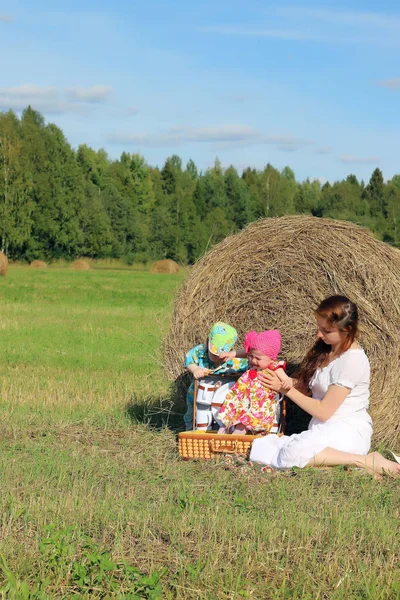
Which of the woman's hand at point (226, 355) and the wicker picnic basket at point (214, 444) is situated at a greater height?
the woman's hand at point (226, 355)

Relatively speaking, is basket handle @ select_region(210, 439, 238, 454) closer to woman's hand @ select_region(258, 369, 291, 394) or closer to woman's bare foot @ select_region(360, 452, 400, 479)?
woman's hand @ select_region(258, 369, 291, 394)

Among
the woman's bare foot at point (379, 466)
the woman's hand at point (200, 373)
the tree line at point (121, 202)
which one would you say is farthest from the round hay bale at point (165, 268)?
the woman's bare foot at point (379, 466)

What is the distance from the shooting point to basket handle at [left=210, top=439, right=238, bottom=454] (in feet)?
21.7

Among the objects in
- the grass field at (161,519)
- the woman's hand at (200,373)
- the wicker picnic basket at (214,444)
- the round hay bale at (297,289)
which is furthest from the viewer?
the round hay bale at (297,289)

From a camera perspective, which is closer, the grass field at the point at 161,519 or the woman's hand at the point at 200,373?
the grass field at the point at 161,519

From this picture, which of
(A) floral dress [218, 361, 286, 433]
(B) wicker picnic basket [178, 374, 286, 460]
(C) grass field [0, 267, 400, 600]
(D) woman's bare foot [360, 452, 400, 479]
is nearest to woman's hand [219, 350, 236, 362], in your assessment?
(A) floral dress [218, 361, 286, 433]

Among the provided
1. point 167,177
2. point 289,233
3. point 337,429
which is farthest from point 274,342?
point 167,177

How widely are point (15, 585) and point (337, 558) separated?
1529 millimetres

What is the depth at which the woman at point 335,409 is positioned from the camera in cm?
636

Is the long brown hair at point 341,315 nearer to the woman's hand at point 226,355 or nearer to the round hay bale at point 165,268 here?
the woman's hand at point 226,355

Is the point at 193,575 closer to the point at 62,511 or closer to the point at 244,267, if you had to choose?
the point at 62,511

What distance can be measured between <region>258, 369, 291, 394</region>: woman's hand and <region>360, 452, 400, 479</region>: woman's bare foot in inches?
31.0

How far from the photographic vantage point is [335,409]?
6.48 meters

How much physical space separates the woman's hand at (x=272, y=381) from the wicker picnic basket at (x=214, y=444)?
1.26ft
